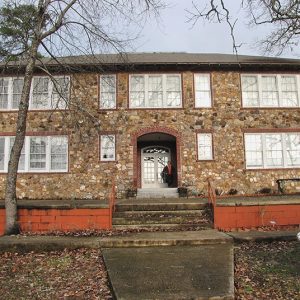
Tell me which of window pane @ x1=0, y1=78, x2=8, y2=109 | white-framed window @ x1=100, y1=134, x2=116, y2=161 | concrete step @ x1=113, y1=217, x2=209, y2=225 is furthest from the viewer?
window pane @ x1=0, y1=78, x2=8, y2=109

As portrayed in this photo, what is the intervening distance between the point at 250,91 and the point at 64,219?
1162cm

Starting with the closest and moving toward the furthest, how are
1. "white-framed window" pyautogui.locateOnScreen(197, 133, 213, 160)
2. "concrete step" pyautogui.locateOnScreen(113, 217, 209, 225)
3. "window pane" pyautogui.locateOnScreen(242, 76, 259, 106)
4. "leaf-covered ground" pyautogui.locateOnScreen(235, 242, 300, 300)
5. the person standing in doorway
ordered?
"leaf-covered ground" pyautogui.locateOnScreen(235, 242, 300, 300) < "concrete step" pyautogui.locateOnScreen(113, 217, 209, 225) < "white-framed window" pyautogui.locateOnScreen(197, 133, 213, 160) < "window pane" pyautogui.locateOnScreen(242, 76, 259, 106) < the person standing in doorway

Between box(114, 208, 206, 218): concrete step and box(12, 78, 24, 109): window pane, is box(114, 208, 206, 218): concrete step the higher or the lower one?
the lower one

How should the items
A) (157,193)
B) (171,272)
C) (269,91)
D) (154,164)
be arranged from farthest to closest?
(154,164) < (269,91) < (157,193) < (171,272)

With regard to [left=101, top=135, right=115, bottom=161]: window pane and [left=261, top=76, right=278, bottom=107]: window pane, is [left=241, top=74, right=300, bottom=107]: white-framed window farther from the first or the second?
[left=101, top=135, right=115, bottom=161]: window pane

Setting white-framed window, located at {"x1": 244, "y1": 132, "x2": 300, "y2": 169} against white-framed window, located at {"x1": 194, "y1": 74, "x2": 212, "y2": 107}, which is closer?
white-framed window, located at {"x1": 244, "y1": 132, "x2": 300, "y2": 169}

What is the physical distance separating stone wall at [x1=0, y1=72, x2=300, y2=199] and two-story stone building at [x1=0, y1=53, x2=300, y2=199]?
5 cm

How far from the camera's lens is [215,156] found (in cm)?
1791

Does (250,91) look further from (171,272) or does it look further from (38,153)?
(171,272)

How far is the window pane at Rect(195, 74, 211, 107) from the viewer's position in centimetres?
1839

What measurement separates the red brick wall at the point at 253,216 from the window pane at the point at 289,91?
345 inches

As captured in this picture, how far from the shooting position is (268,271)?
703 centimetres

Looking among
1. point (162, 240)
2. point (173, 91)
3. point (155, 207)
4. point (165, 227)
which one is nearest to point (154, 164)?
point (173, 91)

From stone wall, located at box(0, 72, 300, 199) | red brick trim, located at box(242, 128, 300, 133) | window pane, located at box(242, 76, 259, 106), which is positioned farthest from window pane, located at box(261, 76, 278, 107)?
red brick trim, located at box(242, 128, 300, 133)
